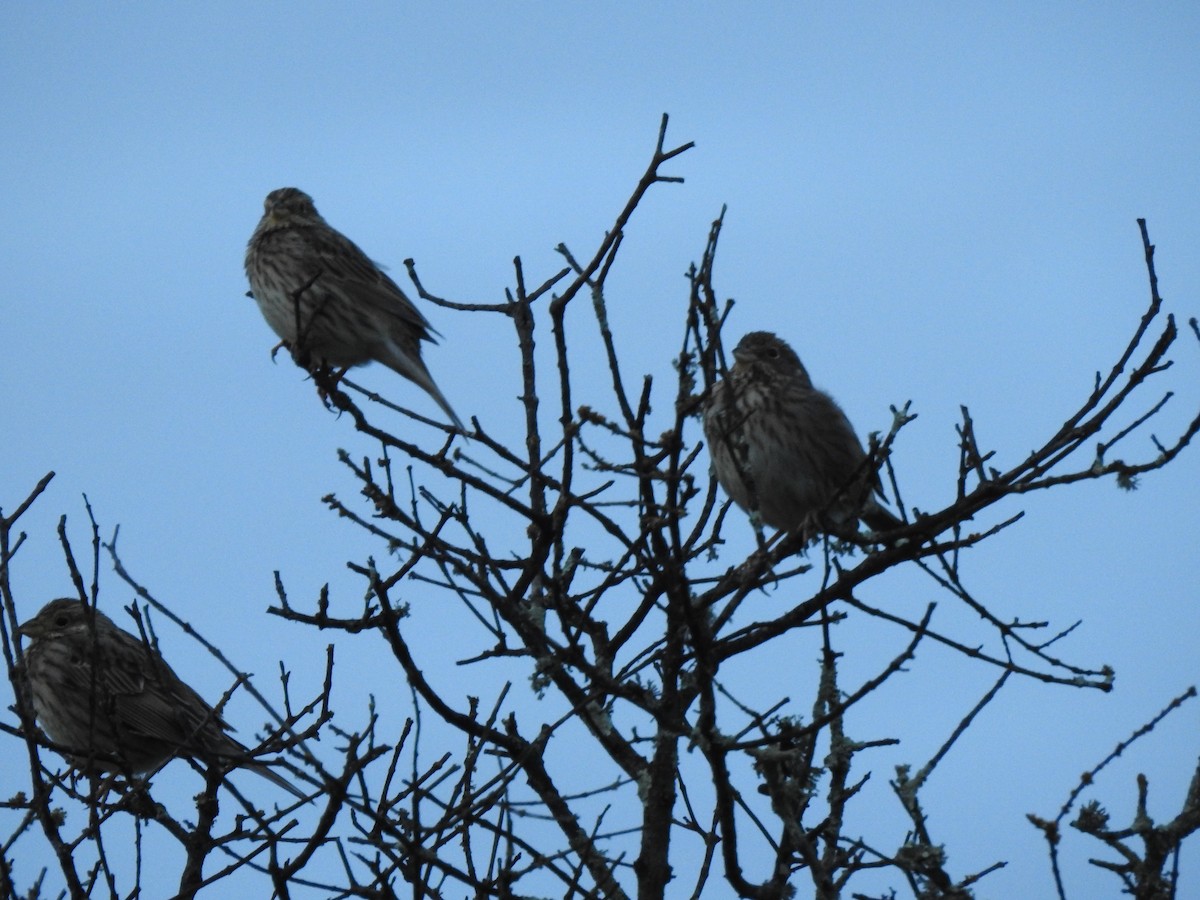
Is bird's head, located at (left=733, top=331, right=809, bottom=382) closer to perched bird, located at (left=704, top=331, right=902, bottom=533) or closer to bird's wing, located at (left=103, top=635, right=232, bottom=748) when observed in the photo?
perched bird, located at (left=704, top=331, right=902, bottom=533)

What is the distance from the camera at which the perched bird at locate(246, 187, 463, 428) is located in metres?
8.71

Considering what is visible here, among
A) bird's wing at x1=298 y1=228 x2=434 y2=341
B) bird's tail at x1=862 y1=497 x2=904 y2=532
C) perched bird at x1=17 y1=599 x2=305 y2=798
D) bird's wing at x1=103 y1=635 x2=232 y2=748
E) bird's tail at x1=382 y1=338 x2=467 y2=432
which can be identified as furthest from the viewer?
bird's wing at x1=298 y1=228 x2=434 y2=341

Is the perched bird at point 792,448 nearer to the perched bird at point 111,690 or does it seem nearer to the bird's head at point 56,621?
the perched bird at point 111,690

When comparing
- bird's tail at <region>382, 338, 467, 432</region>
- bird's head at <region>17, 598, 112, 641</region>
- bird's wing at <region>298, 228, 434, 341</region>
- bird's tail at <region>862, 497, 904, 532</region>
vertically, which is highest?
bird's wing at <region>298, 228, 434, 341</region>

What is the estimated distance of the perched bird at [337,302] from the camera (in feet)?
28.6

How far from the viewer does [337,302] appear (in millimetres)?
8820

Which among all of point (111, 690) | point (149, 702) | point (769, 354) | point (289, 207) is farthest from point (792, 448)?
point (289, 207)

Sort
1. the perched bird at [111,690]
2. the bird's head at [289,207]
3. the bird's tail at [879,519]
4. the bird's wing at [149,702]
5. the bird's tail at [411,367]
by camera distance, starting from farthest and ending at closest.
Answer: the bird's head at [289,207] < the bird's tail at [411,367] < the perched bird at [111,690] < the bird's wing at [149,702] < the bird's tail at [879,519]

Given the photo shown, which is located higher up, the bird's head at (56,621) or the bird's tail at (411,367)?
the bird's tail at (411,367)

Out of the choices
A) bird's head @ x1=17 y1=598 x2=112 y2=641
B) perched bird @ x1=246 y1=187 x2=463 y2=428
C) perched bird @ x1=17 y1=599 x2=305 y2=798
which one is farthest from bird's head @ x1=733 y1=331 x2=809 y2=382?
bird's head @ x1=17 y1=598 x2=112 y2=641

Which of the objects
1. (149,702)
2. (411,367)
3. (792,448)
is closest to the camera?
(792,448)

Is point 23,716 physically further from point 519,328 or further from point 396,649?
point 519,328

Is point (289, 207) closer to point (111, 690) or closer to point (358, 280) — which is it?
point (358, 280)

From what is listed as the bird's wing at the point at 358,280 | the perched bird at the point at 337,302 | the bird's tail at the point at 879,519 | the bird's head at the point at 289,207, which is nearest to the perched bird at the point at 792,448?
the bird's tail at the point at 879,519
